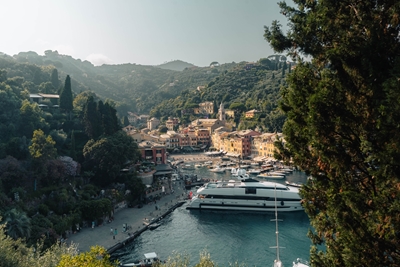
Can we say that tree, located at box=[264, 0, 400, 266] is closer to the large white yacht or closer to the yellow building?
the large white yacht

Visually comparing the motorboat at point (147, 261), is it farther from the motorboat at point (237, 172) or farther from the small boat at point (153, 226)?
the motorboat at point (237, 172)

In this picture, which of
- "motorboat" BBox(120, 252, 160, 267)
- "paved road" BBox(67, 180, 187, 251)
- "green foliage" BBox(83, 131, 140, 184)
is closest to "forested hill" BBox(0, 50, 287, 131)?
"green foliage" BBox(83, 131, 140, 184)

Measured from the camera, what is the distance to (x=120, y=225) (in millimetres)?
25391

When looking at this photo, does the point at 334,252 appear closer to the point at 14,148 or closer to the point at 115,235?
the point at 115,235

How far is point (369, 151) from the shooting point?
217 inches

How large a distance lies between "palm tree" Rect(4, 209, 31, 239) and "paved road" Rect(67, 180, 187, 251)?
110 inches

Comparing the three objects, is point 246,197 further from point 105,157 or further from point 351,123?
point 351,123

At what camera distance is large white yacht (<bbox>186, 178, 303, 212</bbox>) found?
1164 inches

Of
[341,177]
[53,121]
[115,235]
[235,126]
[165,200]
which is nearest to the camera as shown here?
[341,177]

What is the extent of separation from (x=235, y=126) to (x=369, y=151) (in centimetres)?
6976

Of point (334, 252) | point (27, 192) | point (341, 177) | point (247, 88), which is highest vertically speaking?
point (247, 88)

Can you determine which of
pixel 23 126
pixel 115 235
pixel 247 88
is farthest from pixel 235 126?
pixel 115 235

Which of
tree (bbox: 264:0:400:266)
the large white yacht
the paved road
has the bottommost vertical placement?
the paved road

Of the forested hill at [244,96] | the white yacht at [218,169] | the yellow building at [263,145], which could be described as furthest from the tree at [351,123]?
the forested hill at [244,96]
